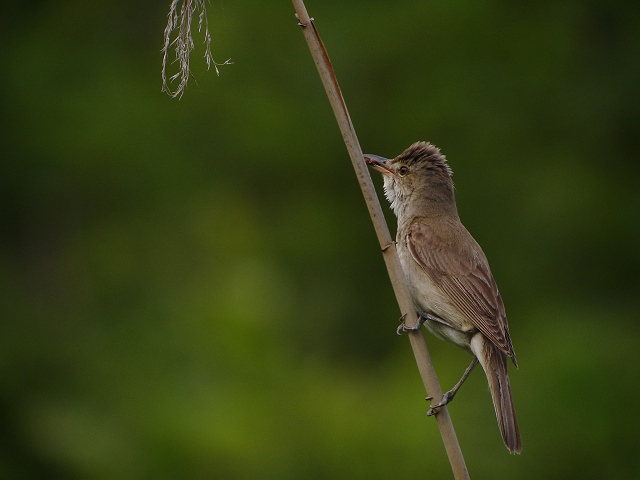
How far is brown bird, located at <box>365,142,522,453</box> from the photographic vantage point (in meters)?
4.06

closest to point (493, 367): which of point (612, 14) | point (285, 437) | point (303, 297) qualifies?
point (285, 437)

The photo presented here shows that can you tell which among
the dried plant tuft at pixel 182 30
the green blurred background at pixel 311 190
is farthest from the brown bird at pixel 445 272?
the green blurred background at pixel 311 190

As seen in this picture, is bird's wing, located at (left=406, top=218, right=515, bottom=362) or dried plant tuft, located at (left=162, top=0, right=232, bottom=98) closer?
dried plant tuft, located at (left=162, top=0, right=232, bottom=98)

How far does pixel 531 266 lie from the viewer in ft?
31.9

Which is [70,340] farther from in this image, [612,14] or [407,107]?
[612,14]

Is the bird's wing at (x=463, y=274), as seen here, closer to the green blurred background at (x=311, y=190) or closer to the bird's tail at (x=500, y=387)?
the bird's tail at (x=500, y=387)

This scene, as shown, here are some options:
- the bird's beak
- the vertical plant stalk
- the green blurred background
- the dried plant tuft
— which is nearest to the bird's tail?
the vertical plant stalk

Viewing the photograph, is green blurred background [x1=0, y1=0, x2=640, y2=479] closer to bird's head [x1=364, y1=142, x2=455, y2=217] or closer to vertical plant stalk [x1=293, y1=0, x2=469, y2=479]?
bird's head [x1=364, y1=142, x2=455, y2=217]

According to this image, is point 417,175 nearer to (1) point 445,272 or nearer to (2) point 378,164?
(2) point 378,164

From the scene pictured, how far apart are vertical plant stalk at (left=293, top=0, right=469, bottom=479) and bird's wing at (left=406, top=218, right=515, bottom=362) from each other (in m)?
0.93

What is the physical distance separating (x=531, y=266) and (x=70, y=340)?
4.79 m

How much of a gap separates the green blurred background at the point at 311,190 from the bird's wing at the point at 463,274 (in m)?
3.15

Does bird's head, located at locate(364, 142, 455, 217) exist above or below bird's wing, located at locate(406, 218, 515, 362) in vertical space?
above

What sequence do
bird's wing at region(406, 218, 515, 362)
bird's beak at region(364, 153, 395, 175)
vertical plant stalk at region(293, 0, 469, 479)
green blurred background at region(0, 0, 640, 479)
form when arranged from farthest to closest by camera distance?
green blurred background at region(0, 0, 640, 479), bird's beak at region(364, 153, 395, 175), bird's wing at region(406, 218, 515, 362), vertical plant stalk at region(293, 0, 469, 479)
